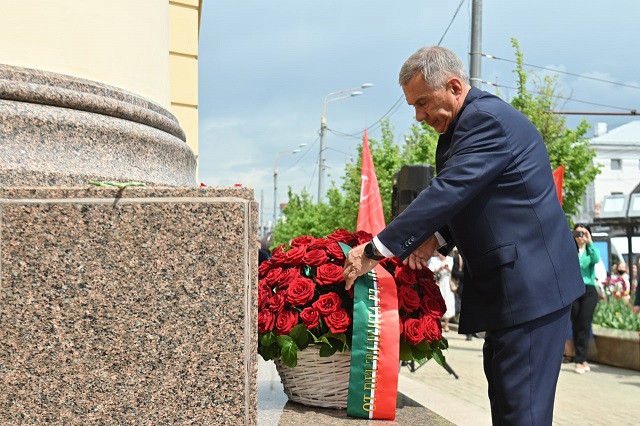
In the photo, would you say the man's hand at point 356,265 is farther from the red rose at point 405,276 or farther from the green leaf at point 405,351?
the green leaf at point 405,351

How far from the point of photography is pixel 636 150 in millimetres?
65688

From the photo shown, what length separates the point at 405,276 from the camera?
12.2 feet

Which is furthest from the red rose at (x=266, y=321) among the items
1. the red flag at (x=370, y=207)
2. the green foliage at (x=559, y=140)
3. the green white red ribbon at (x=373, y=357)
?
the green foliage at (x=559, y=140)

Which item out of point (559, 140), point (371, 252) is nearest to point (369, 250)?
point (371, 252)

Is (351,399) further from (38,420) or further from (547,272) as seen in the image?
(38,420)

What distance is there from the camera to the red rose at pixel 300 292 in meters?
3.61

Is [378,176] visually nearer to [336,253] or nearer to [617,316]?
[617,316]

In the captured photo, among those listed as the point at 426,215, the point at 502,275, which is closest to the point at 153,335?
the point at 426,215

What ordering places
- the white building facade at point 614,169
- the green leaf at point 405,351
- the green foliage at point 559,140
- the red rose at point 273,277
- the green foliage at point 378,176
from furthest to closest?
1. the white building facade at point 614,169
2. the green foliage at point 378,176
3. the green foliage at point 559,140
4. the red rose at point 273,277
5. the green leaf at point 405,351

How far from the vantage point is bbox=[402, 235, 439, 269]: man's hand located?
351 cm

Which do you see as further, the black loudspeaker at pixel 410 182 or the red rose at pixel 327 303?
the black loudspeaker at pixel 410 182

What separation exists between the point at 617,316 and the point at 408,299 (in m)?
10.4

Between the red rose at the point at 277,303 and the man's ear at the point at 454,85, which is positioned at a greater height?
the man's ear at the point at 454,85

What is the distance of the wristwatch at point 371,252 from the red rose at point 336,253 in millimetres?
496
